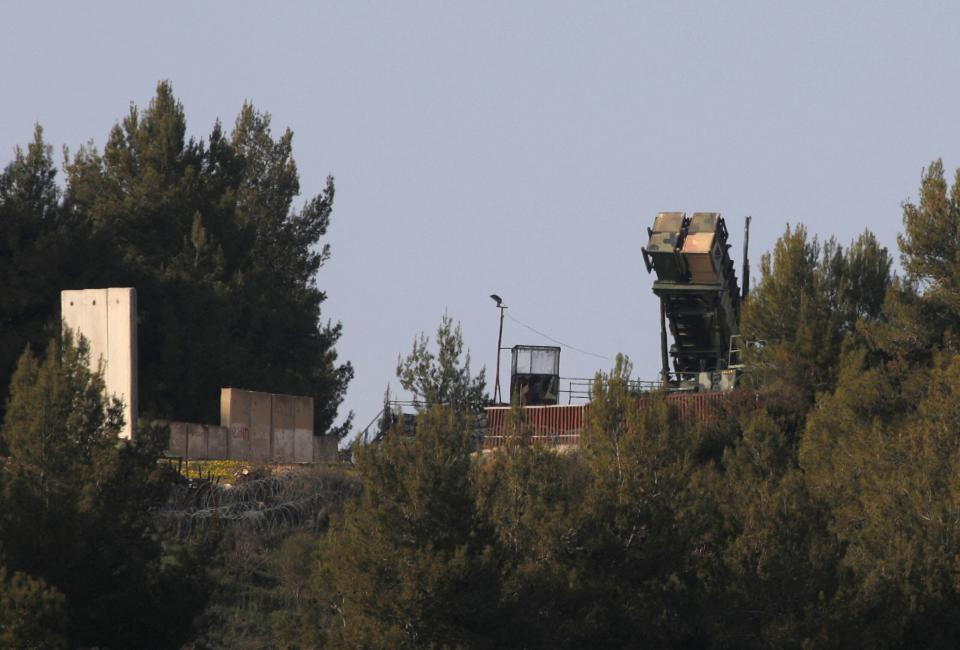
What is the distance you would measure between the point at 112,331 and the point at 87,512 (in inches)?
349

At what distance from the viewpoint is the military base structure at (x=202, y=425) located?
33688 mm

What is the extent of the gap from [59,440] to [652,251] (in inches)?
741

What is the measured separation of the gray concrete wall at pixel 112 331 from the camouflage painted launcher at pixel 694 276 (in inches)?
517

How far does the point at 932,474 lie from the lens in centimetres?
3177

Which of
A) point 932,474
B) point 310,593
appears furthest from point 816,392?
point 310,593

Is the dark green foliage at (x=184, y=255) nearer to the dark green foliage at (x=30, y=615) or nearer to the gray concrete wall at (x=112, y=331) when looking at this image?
the gray concrete wall at (x=112, y=331)

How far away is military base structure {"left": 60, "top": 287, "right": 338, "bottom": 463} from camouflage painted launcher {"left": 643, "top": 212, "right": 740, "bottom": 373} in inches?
329

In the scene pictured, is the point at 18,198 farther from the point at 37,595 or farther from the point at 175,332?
the point at 37,595

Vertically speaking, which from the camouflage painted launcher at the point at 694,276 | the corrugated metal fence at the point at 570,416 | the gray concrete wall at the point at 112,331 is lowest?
the corrugated metal fence at the point at 570,416

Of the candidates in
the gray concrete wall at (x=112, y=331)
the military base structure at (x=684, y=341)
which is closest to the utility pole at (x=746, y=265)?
the military base structure at (x=684, y=341)

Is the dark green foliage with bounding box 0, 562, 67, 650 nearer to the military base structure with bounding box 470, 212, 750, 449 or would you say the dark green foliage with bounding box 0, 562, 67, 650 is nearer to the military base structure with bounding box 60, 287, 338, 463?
the military base structure with bounding box 60, 287, 338, 463

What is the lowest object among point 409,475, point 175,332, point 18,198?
point 409,475

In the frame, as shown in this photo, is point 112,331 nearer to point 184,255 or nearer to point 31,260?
point 31,260

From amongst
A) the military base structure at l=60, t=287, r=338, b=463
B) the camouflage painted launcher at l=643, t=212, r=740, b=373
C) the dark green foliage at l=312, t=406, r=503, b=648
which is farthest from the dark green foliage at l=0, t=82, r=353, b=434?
the dark green foliage at l=312, t=406, r=503, b=648
